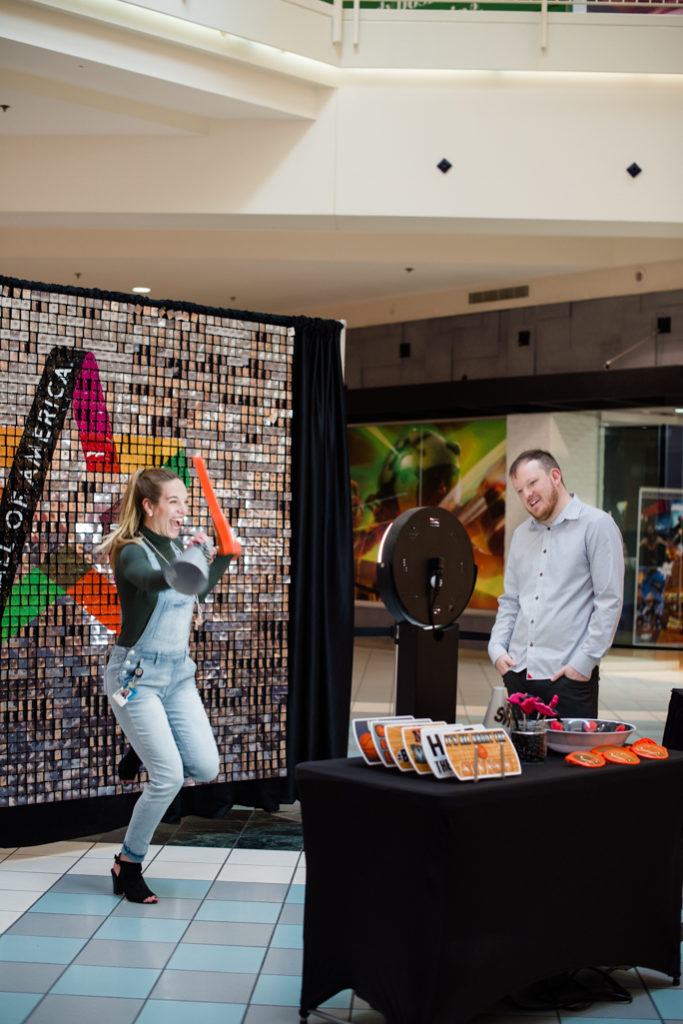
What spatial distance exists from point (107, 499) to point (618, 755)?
2697 millimetres

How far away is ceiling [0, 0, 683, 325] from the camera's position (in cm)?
704

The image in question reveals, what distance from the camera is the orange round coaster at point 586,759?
303 cm

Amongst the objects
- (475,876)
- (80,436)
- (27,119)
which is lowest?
(475,876)

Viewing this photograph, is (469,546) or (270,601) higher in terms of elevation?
(469,546)

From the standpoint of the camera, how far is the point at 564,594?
13.1 ft

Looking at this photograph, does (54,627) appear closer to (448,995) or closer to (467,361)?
(448,995)

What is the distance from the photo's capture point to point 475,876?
9.11 feet

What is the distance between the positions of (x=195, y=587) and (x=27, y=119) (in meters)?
5.03

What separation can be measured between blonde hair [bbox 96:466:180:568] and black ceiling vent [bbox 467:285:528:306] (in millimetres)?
8419

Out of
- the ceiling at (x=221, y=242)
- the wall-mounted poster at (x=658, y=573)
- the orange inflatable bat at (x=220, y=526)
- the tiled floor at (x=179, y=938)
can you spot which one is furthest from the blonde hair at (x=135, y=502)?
the wall-mounted poster at (x=658, y=573)

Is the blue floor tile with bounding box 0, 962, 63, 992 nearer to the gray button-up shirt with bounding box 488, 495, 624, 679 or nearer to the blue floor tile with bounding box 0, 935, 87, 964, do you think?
the blue floor tile with bounding box 0, 935, 87, 964

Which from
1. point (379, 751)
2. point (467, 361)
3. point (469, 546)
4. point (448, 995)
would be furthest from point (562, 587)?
point (467, 361)

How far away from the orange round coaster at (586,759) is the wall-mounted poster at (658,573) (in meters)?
9.38

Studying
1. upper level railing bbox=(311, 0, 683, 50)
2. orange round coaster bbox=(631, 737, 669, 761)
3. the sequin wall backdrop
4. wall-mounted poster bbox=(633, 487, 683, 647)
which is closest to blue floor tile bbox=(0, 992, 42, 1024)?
the sequin wall backdrop
